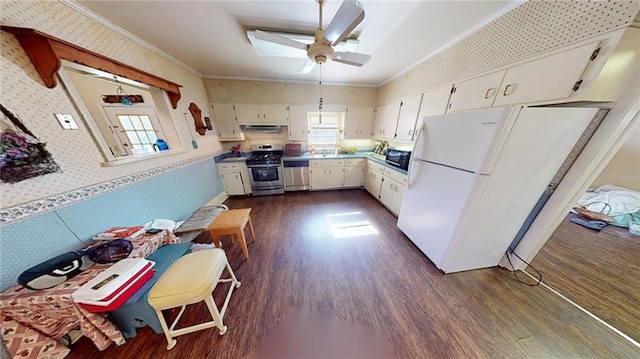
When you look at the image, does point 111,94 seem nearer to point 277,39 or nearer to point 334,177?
point 277,39

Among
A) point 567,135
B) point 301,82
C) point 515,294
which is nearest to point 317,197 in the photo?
point 301,82

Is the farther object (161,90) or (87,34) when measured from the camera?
(161,90)

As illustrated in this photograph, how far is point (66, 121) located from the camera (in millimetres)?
1325

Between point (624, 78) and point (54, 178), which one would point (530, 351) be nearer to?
point (624, 78)

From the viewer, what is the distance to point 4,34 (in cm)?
109

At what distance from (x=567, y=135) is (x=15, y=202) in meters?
4.02

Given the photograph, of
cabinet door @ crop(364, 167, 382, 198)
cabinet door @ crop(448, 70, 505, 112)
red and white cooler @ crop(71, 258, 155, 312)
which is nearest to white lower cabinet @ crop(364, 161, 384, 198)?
cabinet door @ crop(364, 167, 382, 198)

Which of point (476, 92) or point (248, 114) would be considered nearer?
point (476, 92)

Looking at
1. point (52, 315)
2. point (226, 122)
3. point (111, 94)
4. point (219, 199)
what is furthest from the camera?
point (226, 122)

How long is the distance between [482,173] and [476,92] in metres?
1.06

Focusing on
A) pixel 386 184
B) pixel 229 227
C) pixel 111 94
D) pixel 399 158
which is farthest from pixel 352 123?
pixel 111 94

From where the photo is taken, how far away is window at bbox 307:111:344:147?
384 centimetres

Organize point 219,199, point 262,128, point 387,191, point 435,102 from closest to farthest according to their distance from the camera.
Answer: point 435,102 → point 387,191 → point 219,199 → point 262,128

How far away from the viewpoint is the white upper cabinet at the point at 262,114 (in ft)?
11.1
